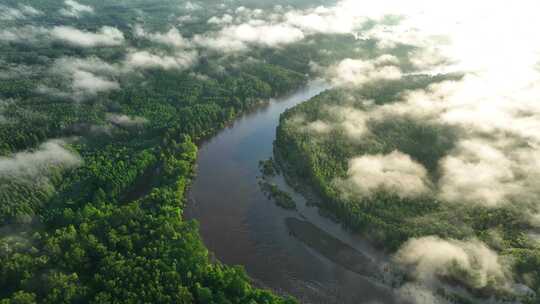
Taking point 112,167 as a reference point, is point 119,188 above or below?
below

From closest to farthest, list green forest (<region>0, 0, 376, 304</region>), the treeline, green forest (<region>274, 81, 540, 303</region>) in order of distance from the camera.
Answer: the treeline < green forest (<region>0, 0, 376, 304</region>) < green forest (<region>274, 81, 540, 303</region>)

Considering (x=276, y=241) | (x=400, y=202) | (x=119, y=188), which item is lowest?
(x=276, y=241)

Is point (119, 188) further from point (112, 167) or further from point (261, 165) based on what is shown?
point (261, 165)

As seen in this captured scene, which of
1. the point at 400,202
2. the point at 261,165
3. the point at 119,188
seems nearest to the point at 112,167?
the point at 119,188

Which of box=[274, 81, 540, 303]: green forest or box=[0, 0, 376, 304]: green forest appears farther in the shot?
box=[274, 81, 540, 303]: green forest

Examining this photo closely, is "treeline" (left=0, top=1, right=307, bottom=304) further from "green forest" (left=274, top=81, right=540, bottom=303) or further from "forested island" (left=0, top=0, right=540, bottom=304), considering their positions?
"green forest" (left=274, top=81, right=540, bottom=303)

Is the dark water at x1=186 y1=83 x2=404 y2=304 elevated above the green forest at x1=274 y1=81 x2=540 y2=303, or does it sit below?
below

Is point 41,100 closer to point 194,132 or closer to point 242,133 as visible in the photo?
point 194,132

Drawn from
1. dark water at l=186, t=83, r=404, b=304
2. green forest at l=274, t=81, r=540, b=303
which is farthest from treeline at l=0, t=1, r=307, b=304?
green forest at l=274, t=81, r=540, b=303

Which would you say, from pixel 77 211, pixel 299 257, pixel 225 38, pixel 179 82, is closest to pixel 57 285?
pixel 77 211
